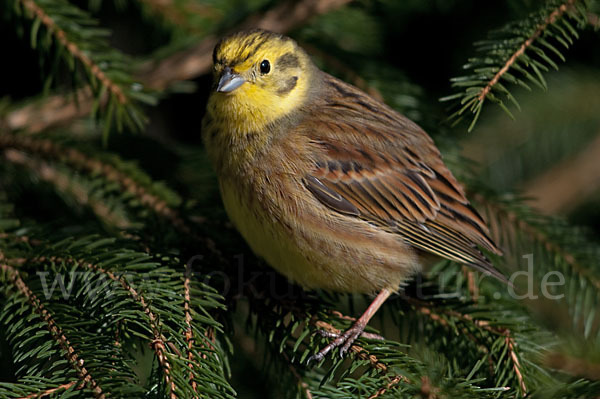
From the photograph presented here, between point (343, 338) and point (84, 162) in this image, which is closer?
point (343, 338)

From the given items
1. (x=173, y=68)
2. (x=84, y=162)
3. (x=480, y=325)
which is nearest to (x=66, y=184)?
(x=84, y=162)

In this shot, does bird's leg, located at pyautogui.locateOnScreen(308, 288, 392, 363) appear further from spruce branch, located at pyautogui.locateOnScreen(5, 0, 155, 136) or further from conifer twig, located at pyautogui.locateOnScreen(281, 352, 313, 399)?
spruce branch, located at pyautogui.locateOnScreen(5, 0, 155, 136)

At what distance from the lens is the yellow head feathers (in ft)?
8.70

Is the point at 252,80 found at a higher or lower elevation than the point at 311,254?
higher

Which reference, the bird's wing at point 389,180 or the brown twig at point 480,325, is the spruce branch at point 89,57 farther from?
the brown twig at point 480,325

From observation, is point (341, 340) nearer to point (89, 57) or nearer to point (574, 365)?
point (574, 365)

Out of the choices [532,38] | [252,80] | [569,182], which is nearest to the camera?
[532,38]

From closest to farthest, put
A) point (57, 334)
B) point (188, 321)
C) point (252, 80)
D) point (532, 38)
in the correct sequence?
point (57, 334)
point (188, 321)
point (532, 38)
point (252, 80)

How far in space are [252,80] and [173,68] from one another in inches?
29.0

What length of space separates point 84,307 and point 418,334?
52.2 inches

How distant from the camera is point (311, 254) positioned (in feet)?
8.48

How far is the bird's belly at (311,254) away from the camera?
8.47 feet

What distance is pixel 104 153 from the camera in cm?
303

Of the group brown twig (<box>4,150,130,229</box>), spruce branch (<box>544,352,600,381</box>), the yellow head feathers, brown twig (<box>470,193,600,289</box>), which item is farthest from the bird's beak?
spruce branch (<box>544,352,600,381</box>)
